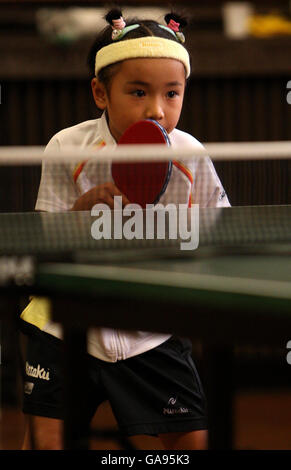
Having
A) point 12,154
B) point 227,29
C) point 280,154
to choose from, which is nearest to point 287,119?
point 227,29

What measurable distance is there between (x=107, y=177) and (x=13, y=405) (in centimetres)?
267

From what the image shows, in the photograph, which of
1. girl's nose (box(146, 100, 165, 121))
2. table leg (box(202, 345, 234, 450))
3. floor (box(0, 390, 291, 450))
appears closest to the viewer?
table leg (box(202, 345, 234, 450))

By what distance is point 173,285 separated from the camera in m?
1.12

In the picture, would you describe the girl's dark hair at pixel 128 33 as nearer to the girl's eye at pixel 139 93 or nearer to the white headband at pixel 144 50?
the white headband at pixel 144 50

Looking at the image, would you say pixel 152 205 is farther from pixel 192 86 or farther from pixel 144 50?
pixel 192 86

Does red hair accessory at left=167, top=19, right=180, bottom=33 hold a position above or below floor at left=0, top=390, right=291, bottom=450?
above

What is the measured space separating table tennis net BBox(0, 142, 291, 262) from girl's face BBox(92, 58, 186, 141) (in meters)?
0.12

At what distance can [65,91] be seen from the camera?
4078 mm

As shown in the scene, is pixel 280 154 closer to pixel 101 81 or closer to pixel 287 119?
pixel 101 81

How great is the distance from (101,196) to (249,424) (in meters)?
2.70

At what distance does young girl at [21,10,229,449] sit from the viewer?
1.90 meters

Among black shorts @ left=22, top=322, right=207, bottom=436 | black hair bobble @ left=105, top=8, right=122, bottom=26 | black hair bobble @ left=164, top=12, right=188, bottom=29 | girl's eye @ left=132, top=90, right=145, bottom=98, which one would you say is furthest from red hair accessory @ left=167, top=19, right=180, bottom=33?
black shorts @ left=22, top=322, right=207, bottom=436

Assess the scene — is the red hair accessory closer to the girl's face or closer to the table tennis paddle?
the girl's face

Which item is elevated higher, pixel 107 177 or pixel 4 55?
pixel 4 55
